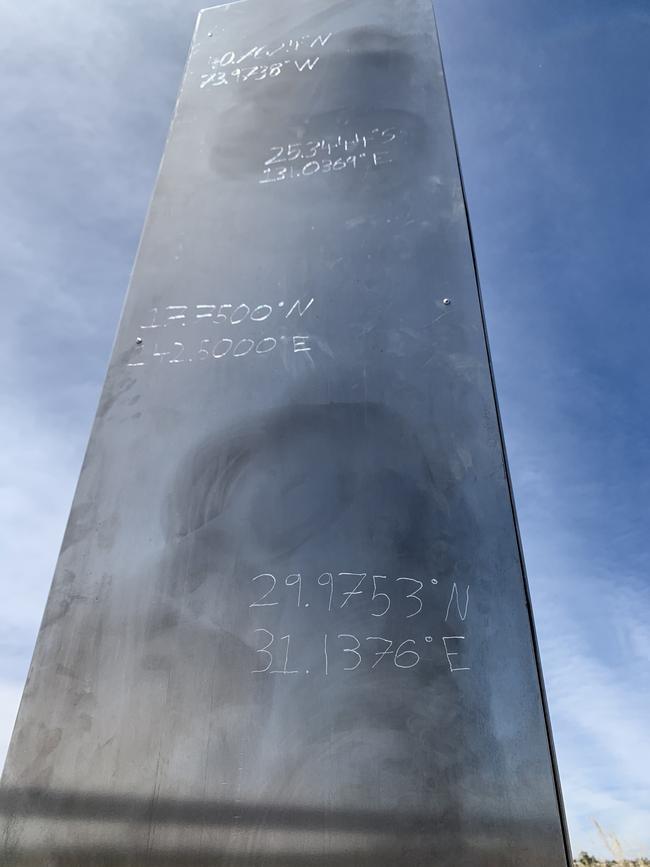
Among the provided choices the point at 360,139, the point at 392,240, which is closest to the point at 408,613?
the point at 392,240

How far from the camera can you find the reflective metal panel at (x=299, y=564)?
1.21m

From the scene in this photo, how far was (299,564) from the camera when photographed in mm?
1466

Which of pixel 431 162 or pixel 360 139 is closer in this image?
pixel 431 162

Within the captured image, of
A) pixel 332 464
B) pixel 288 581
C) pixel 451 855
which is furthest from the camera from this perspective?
pixel 332 464

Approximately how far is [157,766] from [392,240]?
56.8 inches

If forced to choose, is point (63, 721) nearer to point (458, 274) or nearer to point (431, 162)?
point (458, 274)

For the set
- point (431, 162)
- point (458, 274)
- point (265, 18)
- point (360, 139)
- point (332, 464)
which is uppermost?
point (265, 18)

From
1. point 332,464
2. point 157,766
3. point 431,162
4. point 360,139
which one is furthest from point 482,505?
point 360,139

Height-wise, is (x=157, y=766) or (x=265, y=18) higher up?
(x=265, y=18)

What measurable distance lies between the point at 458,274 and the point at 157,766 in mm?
1354

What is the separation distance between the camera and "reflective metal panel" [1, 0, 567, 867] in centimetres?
121

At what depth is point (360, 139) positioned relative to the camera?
2225 millimetres

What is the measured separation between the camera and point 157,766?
1302 mm

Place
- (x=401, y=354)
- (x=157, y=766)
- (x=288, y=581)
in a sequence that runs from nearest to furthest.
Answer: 1. (x=157, y=766)
2. (x=288, y=581)
3. (x=401, y=354)
